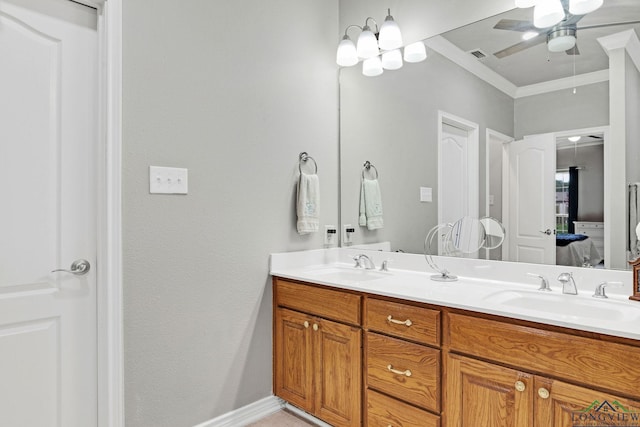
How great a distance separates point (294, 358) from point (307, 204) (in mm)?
863

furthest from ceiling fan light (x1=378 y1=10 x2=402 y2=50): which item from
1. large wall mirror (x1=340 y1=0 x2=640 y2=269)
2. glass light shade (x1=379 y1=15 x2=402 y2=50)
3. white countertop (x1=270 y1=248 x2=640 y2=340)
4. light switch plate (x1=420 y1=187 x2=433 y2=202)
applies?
white countertop (x1=270 y1=248 x2=640 y2=340)

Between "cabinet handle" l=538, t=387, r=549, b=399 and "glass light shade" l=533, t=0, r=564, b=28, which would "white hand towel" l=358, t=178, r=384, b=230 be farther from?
"cabinet handle" l=538, t=387, r=549, b=399

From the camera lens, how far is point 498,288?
175 cm

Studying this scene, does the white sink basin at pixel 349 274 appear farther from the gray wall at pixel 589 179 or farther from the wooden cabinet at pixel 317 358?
the gray wall at pixel 589 179

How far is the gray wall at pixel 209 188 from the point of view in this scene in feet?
5.65

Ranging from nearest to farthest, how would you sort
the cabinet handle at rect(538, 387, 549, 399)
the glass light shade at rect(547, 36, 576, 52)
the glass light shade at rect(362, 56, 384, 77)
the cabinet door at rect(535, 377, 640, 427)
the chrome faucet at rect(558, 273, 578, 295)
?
the cabinet door at rect(535, 377, 640, 427) < the cabinet handle at rect(538, 387, 549, 399) < the chrome faucet at rect(558, 273, 578, 295) < the glass light shade at rect(547, 36, 576, 52) < the glass light shade at rect(362, 56, 384, 77)

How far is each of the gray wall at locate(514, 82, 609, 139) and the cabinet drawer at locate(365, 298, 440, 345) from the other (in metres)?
1.01

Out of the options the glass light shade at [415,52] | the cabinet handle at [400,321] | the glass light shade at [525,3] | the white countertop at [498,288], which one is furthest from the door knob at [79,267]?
the glass light shade at [525,3]

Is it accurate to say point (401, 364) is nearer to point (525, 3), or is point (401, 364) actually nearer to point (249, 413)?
point (249, 413)

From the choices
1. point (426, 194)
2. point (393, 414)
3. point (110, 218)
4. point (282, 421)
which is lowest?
point (282, 421)

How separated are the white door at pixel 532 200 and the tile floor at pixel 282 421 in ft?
4.57

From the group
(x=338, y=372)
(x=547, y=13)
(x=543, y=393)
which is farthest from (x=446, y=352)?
(x=547, y=13)

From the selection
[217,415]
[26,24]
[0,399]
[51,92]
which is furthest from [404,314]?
[26,24]

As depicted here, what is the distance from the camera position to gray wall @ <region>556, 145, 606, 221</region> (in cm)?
164
